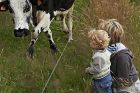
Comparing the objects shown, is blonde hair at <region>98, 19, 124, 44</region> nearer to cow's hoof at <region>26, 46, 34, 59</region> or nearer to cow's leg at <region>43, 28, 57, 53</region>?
cow's hoof at <region>26, 46, 34, 59</region>

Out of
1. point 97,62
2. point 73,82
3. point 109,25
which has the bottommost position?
point 73,82

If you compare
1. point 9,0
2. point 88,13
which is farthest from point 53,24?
point 9,0

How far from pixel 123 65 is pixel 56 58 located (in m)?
1.70

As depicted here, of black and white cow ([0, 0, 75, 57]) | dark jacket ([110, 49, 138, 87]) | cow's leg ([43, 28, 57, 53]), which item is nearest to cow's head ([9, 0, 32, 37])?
black and white cow ([0, 0, 75, 57])

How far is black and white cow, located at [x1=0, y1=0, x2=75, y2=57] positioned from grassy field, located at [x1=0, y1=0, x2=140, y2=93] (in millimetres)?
284

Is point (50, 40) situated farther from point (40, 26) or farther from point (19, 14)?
point (19, 14)

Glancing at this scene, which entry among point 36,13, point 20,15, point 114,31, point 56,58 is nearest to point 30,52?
point 56,58

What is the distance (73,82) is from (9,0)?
64.0 inches

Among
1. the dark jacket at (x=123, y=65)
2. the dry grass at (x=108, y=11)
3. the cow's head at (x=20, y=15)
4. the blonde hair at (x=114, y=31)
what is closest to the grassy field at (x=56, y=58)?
the dry grass at (x=108, y=11)

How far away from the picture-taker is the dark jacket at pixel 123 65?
484cm

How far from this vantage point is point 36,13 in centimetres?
686

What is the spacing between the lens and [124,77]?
490 centimetres

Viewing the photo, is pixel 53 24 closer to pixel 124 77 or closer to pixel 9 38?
pixel 9 38

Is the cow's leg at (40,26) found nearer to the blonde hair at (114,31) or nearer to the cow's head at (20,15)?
the cow's head at (20,15)
